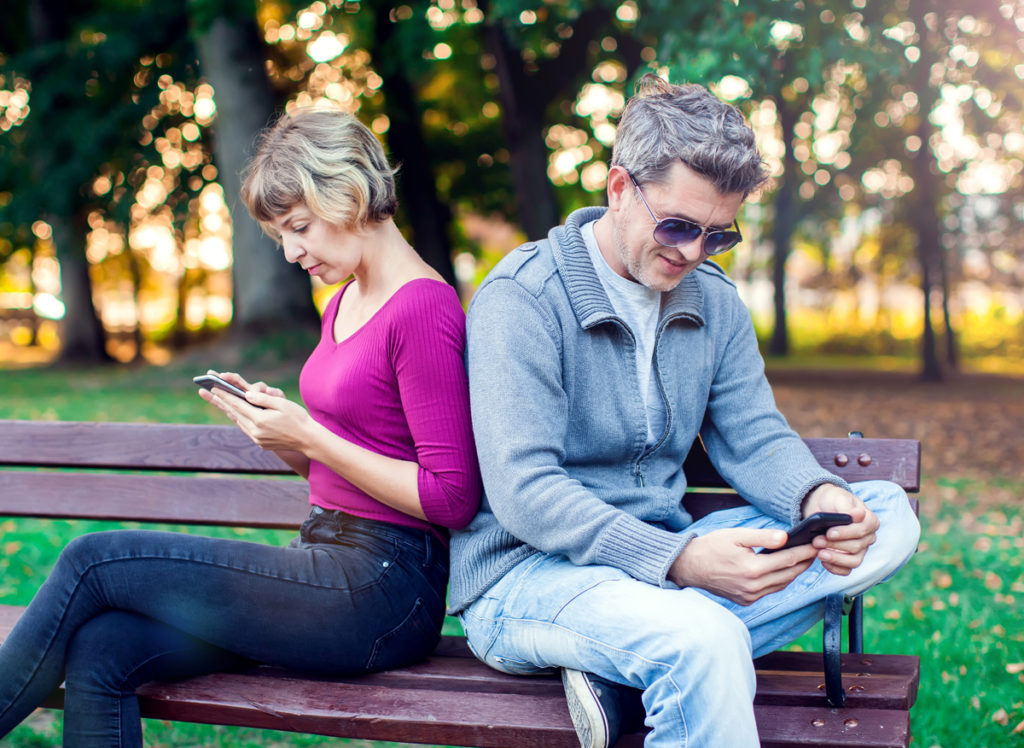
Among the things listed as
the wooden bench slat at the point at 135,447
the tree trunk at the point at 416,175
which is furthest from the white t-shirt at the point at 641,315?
the tree trunk at the point at 416,175

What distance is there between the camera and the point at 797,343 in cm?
2834

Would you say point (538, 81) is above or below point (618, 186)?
above

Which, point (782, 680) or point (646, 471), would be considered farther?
point (646, 471)

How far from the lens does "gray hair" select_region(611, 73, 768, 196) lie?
2.24m

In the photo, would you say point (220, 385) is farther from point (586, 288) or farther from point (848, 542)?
point (848, 542)

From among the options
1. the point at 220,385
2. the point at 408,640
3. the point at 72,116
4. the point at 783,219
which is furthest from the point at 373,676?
the point at 783,219

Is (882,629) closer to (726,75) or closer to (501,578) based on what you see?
(501,578)

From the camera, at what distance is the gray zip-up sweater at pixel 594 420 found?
2162 mm

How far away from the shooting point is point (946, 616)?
434cm

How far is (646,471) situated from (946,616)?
2507 millimetres

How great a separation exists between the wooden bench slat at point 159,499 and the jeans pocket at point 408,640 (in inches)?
30.2

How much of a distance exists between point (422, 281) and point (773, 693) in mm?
1229

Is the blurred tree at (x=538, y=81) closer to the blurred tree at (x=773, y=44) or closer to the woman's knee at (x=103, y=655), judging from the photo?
the blurred tree at (x=773, y=44)

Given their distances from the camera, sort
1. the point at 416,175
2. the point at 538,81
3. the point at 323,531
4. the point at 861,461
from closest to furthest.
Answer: the point at 323,531
the point at 861,461
the point at 538,81
the point at 416,175
